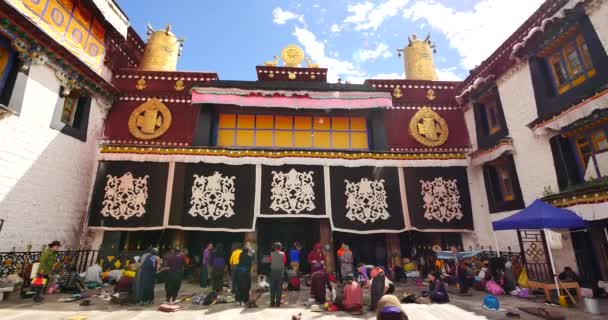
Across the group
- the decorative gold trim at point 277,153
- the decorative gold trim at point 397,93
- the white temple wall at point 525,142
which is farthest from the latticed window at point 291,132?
the white temple wall at point 525,142

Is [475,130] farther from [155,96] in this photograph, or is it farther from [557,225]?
[155,96]

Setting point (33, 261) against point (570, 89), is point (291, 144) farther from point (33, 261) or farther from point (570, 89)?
point (570, 89)

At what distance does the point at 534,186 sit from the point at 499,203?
1519 millimetres

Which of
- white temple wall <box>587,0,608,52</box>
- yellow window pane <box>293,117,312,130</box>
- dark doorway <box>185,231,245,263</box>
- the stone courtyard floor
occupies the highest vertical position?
white temple wall <box>587,0,608,52</box>

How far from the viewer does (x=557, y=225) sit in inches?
260

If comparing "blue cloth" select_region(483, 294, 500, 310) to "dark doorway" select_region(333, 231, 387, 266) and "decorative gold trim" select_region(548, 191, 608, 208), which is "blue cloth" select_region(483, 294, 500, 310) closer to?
"decorative gold trim" select_region(548, 191, 608, 208)

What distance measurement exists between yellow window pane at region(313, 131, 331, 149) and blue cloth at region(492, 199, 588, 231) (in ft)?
22.9

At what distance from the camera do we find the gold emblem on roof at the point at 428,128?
39.6ft

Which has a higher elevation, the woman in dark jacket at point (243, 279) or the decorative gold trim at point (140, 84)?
the decorative gold trim at point (140, 84)

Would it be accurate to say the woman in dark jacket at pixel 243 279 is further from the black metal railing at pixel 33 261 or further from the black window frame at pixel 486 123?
the black window frame at pixel 486 123

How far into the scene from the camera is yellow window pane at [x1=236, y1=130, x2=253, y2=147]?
12133mm

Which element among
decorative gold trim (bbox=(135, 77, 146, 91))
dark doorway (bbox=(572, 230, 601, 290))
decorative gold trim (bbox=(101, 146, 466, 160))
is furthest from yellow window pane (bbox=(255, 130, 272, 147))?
dark doorway (bbox=(572, 230, 601, 290))

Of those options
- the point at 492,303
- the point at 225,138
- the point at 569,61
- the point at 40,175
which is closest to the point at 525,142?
the point at 569,61

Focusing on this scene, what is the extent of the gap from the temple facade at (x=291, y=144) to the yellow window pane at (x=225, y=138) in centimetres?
5
